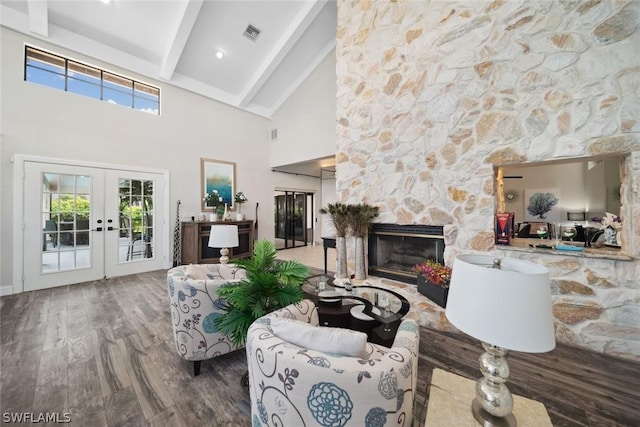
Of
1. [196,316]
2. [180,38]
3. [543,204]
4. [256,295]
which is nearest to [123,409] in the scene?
[196,316]

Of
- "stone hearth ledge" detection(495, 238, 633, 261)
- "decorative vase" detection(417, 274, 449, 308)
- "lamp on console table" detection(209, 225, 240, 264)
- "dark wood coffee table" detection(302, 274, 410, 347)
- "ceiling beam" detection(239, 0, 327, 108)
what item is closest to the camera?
"dark wood coffee table" detection(302, 274, 410, 347)

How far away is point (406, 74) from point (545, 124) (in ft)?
5.69

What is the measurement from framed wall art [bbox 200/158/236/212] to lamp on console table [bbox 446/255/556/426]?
19.3ft

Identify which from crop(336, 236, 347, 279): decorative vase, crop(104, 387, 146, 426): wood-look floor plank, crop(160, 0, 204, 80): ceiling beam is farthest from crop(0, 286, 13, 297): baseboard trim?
crop(336, 236, 347, 279): decorative vase

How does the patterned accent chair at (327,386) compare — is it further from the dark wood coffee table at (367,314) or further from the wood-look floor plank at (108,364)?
the wood-look floor plank at (108,364)

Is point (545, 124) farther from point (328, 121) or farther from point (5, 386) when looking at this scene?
point (5, 386)

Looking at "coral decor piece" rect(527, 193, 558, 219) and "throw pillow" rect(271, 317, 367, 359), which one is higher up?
"coral decor piece" rect(527, 193, 558, 219)

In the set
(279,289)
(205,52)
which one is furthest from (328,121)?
(279,289)

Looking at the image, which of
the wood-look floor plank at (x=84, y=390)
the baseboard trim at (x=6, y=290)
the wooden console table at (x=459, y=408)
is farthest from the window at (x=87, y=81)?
the wooden console table at (x=459, y=408)

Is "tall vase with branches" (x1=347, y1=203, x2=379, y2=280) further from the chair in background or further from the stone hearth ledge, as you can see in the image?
the chair in background

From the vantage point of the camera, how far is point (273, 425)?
3.17 feet

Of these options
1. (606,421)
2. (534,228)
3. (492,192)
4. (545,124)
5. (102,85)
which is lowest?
(606,421)

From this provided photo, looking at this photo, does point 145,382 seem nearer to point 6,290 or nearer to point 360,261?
point 360,261

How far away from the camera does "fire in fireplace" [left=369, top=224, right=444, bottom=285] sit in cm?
311
